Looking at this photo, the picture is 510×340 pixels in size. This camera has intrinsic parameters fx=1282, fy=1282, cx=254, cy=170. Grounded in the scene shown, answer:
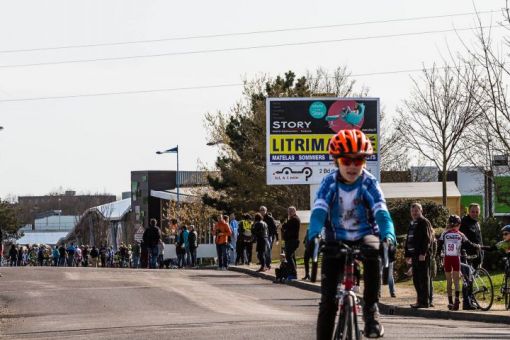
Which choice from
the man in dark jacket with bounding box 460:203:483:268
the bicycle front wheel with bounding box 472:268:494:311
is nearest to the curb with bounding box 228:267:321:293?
the man in dark jacket with bounding box 460:203:483:268

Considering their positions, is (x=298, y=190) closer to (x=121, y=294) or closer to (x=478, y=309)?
(x=121, y=294)

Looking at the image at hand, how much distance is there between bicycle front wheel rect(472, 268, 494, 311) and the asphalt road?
1.66 meters

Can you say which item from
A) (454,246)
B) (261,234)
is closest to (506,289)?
(454,246)

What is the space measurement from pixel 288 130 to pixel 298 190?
23830 millimetres

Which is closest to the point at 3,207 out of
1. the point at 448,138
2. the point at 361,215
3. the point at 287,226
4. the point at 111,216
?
the point at 111,216

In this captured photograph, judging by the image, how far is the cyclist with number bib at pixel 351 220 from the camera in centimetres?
1020

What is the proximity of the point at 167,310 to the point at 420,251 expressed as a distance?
4398mm

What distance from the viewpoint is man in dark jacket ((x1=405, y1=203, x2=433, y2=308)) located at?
21.6 m

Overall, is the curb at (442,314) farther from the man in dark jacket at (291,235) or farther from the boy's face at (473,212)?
the man in dark jacket at (291,235)

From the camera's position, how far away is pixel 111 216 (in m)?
141

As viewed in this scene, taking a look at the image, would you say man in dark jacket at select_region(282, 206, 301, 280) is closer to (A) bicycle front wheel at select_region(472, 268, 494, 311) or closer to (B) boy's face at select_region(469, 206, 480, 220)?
(B) boy's face at select_region(469, 206, 480, 220)

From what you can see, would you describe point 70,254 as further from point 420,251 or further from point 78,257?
point 420,251

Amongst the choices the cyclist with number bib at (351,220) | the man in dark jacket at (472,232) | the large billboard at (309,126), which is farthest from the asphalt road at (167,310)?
the large billboard at (309,126)

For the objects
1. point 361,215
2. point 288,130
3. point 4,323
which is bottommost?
point 4,323
